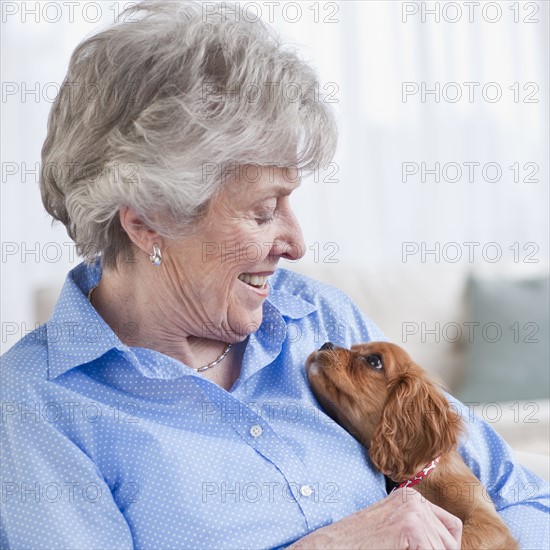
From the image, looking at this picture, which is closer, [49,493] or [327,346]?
[49,493]

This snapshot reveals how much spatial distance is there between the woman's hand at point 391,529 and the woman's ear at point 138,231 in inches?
22.0

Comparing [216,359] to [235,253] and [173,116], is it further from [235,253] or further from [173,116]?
[173,116]

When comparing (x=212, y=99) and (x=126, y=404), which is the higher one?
(x=212, y=99)

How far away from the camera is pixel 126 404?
4.67ft

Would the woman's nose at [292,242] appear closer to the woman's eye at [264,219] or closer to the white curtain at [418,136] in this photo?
the woman's eye at [264,219]

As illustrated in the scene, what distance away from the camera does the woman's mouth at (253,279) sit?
61.3 inches

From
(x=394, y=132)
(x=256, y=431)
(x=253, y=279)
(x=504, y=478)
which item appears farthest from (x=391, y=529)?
(x=394, y=132)

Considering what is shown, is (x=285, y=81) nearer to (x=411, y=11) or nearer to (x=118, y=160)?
(x=118, y=160)

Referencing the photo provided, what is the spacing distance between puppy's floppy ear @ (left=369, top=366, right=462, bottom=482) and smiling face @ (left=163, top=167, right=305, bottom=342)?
308 mm

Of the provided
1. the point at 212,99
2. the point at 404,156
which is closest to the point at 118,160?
the point at 212,99

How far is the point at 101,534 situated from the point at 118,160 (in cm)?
59

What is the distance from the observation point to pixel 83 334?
1.45 m

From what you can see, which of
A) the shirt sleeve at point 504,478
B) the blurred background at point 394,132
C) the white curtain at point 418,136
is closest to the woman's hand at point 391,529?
the shirt sleeve at point 504,478

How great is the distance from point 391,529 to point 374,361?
16.6 inches
